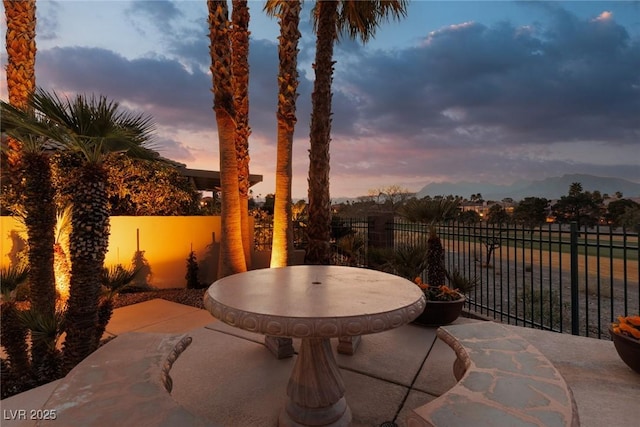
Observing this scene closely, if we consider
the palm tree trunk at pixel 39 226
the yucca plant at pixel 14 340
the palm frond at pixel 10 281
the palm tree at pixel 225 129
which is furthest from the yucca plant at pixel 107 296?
the palm tree at pixel 225 129

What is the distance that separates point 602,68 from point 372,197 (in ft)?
66.3

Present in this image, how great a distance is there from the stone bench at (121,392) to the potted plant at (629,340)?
12.2 ft

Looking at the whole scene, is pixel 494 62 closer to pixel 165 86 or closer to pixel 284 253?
pixel 284 253

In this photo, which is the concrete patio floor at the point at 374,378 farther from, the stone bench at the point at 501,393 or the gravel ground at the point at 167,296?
the gravel ground at the point at 167,296

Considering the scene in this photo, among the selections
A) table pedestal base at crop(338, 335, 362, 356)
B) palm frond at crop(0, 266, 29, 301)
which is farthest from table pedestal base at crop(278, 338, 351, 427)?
palm frond at crop(0, 266, 29, 301)

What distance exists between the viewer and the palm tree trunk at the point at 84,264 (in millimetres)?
3109

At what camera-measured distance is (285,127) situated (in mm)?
7066

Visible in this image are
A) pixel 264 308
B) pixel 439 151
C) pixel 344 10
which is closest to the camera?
pixel 264 308

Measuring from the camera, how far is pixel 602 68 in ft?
44.3

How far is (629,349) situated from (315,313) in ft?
10.4

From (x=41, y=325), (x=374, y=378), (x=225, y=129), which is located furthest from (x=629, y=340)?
(x=225, y=129)

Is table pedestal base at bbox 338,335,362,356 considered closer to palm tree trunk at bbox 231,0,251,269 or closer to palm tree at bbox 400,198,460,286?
palm tree at bbox 400,198,460,286

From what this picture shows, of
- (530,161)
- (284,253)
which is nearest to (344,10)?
(284,253)

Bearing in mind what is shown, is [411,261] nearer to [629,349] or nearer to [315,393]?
[629,349]
